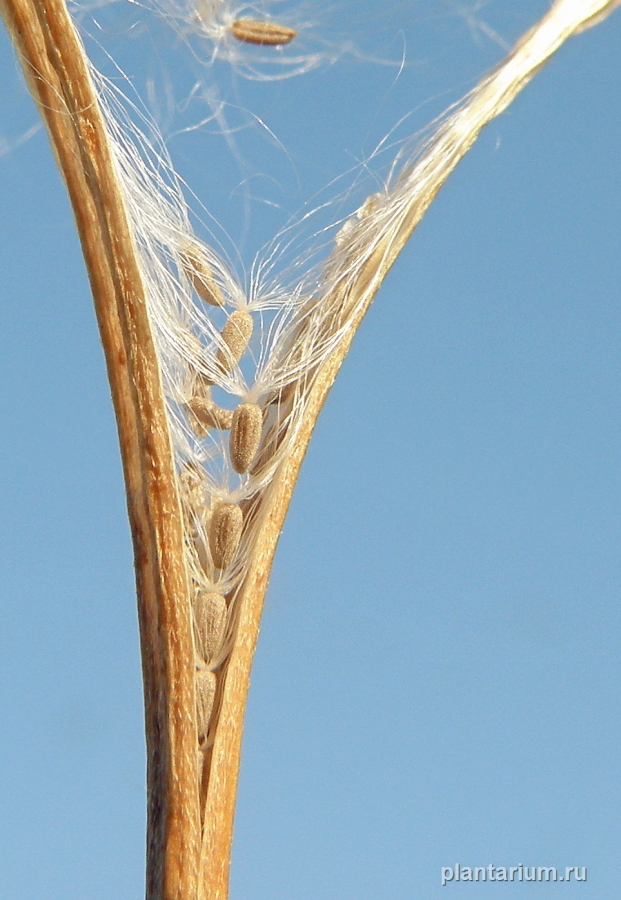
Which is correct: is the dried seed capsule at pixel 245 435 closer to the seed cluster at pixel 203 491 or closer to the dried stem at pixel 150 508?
the seed cluster at pixel 203 491

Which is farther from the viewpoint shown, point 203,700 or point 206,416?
point 206,416

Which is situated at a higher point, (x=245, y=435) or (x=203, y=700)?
(x=245, y=435)

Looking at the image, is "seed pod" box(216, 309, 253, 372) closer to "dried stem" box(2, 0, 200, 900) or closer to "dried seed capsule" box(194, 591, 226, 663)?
"dried stem" box(2, 0, 200, 900)

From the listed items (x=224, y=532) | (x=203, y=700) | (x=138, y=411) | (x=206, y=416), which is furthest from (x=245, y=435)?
(x=203, y=700)

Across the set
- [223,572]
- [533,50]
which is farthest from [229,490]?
[533,50]

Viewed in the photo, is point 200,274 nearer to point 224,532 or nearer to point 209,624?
point 224,532

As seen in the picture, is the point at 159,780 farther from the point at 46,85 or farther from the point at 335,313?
the point at 46,85

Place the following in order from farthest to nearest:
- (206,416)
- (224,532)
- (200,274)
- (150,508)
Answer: (200,274) → (206,416) → (224,532) → (150,508)

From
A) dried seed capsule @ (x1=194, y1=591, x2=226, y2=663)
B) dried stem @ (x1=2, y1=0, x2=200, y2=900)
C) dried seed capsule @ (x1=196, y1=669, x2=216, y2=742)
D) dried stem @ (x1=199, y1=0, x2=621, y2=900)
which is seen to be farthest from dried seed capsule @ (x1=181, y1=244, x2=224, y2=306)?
dried seed capsule @ (x1=196, y1=669, x2=216, y2=742)

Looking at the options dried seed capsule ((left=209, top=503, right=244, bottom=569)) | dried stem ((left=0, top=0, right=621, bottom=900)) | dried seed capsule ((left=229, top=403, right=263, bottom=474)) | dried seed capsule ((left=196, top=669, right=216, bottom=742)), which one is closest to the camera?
dried stem ((left=0, top=0, right=621, bottom=900))
